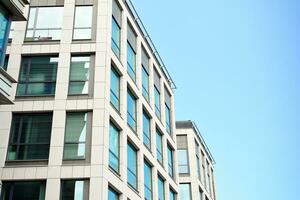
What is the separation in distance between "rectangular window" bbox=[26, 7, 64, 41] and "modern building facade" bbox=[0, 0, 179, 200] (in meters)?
0.06

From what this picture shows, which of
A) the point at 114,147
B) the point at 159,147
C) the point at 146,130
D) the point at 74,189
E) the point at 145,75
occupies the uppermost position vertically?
the point at 145,75

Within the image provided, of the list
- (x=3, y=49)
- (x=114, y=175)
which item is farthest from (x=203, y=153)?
(x=3, y=49)

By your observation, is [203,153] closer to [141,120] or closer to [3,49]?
[141,120]

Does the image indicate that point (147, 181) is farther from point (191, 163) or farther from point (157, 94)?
point (191, 163)

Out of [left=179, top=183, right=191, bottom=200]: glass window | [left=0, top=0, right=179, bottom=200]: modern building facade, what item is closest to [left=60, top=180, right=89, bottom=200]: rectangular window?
[left=0, top=0, right=179, bottom=200]: modern building facade

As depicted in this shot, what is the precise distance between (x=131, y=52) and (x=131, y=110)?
15.6ft

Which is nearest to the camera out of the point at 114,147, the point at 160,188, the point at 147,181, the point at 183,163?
the point at 114,147

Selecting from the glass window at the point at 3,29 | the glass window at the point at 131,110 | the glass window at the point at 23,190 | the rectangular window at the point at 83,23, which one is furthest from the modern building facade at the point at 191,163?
the glass window at the point at 3,29

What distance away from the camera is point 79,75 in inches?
1063

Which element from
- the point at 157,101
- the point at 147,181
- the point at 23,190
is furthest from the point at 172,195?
the point at 23,190

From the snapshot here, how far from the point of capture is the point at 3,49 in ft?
56.7

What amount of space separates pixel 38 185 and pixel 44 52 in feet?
27.7

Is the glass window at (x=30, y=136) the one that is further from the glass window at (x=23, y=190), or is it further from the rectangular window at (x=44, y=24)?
the rectangular window at (x=44, y=24)

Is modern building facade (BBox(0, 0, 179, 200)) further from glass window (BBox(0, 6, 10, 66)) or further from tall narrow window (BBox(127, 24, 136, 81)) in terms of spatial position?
glass window (BBox(0, 6, 10, 66))
